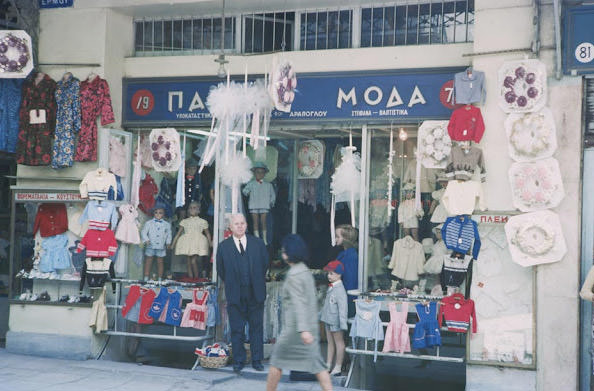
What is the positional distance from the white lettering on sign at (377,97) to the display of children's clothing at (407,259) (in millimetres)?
1787

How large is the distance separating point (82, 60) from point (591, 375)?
25.1 ft

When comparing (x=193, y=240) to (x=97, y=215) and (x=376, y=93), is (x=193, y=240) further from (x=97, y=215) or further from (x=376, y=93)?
(x=376, y=93)

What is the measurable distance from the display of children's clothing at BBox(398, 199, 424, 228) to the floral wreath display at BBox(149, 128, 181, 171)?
3.21 meters

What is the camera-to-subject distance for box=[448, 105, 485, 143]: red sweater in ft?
29.3

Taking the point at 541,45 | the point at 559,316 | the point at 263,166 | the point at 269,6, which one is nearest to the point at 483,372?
the point at 559,316

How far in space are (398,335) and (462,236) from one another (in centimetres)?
→ 144

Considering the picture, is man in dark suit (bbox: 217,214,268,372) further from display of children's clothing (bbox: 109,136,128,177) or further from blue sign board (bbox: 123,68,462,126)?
display of children's clothing (bbox: 109,136,128,177)

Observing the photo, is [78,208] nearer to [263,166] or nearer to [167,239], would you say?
[167,239]

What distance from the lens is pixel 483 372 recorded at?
8820 millimetres

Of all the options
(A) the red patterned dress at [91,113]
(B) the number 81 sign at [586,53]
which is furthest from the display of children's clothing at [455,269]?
(A) the red patterned dress at [91,113]

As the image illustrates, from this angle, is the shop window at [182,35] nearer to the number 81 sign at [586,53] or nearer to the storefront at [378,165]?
the storefront at [378,165]

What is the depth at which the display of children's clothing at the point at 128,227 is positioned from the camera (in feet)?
34.8

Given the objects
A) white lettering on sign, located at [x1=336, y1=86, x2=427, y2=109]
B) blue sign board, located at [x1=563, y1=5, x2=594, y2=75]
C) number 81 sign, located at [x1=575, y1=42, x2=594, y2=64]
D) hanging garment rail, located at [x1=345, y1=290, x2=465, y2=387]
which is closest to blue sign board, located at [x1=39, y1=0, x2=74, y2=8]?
white lettering on sign, located at [x1=336, y1=86, x2=427, y2=109]

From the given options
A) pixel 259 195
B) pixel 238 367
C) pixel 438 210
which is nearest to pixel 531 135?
pixel 438 210
